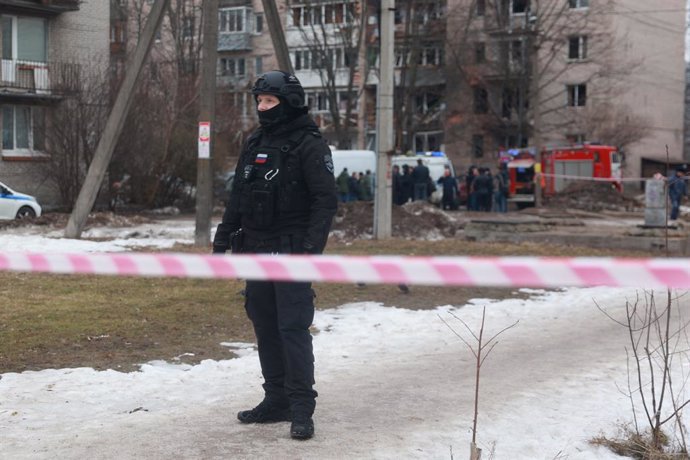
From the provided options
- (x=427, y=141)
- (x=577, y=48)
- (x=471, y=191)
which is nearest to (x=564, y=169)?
(x=471, y=191)

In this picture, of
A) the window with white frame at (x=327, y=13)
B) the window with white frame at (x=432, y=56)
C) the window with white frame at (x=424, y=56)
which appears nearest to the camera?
the window with white frame at (x=327, y=13)

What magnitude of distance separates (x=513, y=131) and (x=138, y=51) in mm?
38944

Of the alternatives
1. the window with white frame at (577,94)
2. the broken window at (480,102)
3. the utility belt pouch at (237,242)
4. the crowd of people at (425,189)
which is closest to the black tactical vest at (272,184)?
the utility belt pouch at (237,242)

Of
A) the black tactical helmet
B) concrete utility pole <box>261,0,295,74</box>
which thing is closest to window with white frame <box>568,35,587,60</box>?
concrete utility pole <box>261,0,295,74</box>

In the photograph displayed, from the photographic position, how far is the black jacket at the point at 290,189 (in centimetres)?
528

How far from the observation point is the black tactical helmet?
538 cm

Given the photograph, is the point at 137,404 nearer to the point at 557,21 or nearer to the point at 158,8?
the point at 158,8

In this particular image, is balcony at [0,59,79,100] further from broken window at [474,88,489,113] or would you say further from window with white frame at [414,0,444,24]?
broken window at [474,88,489,113]

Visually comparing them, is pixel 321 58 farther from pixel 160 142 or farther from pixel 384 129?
pixel 384 129

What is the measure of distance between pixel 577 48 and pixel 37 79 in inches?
1284

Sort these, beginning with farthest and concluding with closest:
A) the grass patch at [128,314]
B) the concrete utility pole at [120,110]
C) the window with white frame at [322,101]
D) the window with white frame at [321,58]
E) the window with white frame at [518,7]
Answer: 1. the window with white frame at [322,101]
2. the window with white frame at [518,7]
3. the window with white frame at [321,58]
4. the concrete utility pole at [120,110]
5. the grass patch at [128,314]

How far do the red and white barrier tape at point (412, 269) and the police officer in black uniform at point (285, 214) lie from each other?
62.9 inches

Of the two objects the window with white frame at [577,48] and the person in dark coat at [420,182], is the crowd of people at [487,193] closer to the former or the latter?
the person in dark coat at [420,182]

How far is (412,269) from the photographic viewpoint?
10.8 feet
